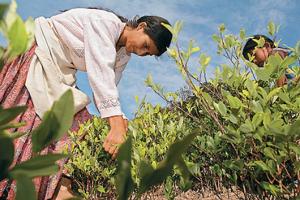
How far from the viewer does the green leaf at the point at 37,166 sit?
0.52 meters

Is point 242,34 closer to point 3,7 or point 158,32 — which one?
point 158,32

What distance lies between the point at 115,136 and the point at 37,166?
2.08 m

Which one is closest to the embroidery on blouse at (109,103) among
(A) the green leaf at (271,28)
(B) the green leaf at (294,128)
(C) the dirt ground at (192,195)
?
(A) the green leaf at (271,28)

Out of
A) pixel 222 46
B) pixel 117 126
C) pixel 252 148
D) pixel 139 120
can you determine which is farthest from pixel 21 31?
pixel 139 120

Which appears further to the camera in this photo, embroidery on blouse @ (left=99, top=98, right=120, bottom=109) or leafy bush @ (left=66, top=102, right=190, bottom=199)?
leafy bush @ (left=66, top=102, right=190, bottom=199)

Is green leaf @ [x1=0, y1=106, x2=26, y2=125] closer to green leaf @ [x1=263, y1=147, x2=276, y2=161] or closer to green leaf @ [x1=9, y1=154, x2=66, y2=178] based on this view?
green leaf @ [x1=9, y1=154, x2=66, y2=178]

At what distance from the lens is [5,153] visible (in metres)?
0.52

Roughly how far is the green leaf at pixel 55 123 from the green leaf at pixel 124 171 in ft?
0.27

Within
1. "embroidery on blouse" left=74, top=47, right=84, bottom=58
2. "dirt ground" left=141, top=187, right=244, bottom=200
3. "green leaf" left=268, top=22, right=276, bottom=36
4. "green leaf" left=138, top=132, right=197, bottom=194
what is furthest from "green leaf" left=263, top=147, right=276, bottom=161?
"dirt ground" left=141, top=187, right=244, bottom=200

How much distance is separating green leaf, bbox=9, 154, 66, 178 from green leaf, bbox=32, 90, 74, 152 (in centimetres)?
3

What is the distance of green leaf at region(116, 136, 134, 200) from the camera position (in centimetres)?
50

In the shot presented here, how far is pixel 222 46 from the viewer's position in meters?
2.45

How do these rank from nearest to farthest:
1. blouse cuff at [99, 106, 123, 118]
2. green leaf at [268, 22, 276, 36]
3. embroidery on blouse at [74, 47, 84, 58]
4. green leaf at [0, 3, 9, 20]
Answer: green leaf at [0, 3, 9, 20] < green leaf at [268, 22, 276, 36] < blouse cuff at [99, 106, 123, 118] < embroidery on blouse at [74, 47, 84, 58]

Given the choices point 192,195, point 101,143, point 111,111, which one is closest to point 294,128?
point 111,111
